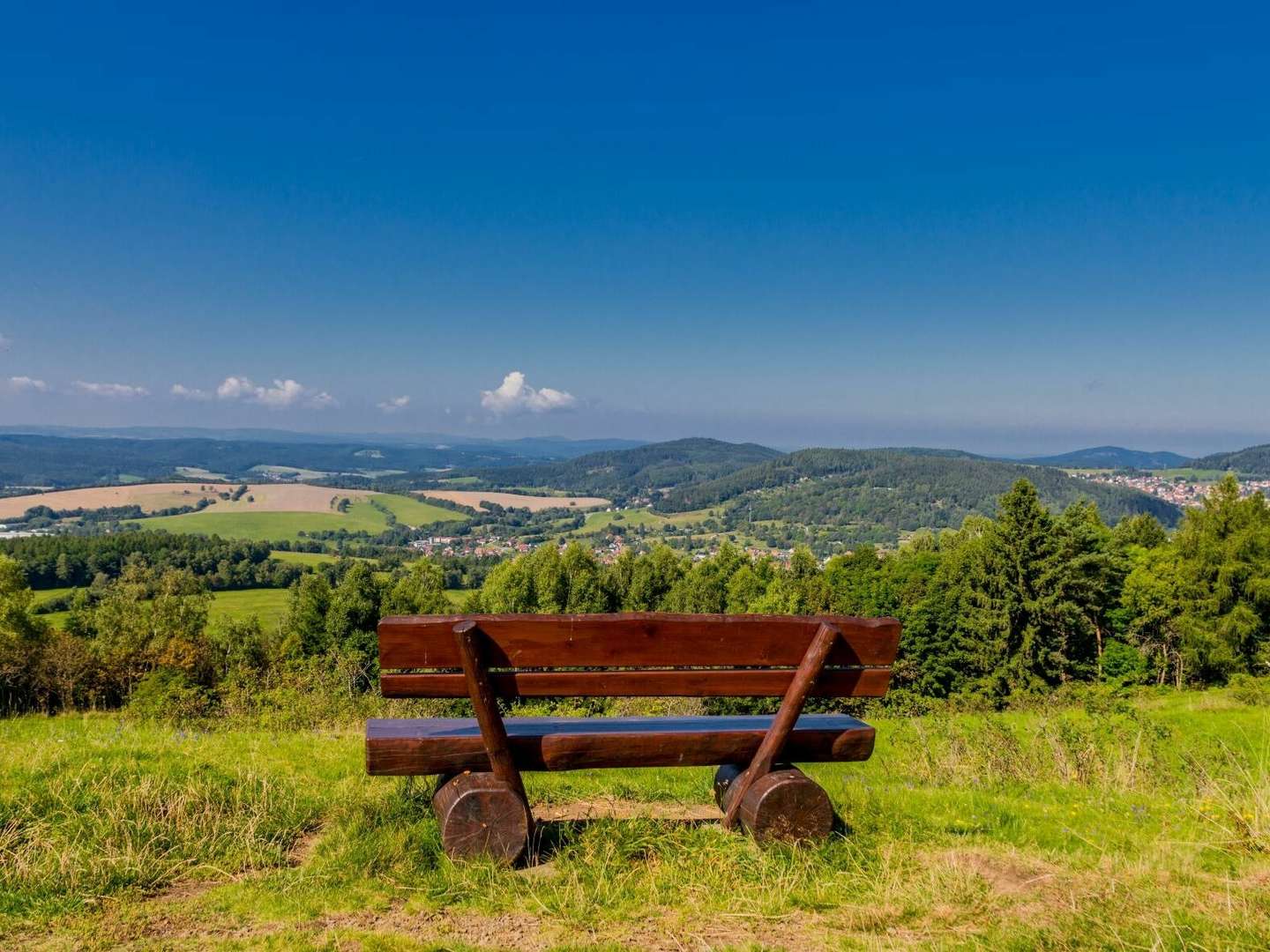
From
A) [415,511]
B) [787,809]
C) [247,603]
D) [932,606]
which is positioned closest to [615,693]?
[787,809]

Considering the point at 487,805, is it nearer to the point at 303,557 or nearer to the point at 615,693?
the point at 615,693

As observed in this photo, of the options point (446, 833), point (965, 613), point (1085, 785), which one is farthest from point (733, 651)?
point (965, 613)

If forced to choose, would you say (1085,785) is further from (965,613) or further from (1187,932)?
(965,613)

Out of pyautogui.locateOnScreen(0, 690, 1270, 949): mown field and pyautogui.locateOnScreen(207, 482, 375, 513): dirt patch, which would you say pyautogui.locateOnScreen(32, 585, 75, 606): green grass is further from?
pyautogui.locateOnScreen(0, 690, 1270, 949): mown field

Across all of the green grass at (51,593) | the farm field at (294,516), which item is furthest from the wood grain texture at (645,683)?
the farm field at (294,516)

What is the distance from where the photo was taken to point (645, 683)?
4.19 m

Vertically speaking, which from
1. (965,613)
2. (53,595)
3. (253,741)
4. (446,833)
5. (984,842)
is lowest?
(53,595)

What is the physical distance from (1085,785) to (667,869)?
16.1 feet

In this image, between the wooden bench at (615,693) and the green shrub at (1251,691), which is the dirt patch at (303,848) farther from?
the green shrub at (1251,691)

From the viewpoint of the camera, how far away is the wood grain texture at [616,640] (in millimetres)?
3975

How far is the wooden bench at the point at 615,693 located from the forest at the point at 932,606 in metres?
19.6

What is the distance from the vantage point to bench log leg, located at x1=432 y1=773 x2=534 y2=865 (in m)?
4.12

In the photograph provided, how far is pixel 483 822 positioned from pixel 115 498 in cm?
20035

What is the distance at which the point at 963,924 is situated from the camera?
137 inches
